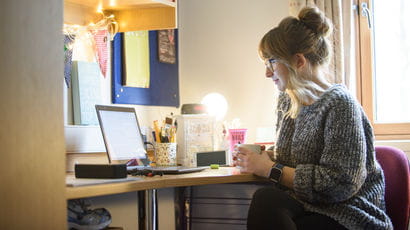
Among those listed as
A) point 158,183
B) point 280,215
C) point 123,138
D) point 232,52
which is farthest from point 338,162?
point 232,52

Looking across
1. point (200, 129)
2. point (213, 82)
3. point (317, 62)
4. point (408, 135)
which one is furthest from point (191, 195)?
point (408, 135)

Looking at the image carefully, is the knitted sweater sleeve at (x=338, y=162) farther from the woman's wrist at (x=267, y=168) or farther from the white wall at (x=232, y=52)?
the white wall at (x=232, y=52)

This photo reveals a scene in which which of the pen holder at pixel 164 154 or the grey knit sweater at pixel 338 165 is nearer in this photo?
the grey knit sweater at pixel 338 165

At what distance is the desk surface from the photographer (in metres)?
1.35

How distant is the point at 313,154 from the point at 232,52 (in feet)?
3.72

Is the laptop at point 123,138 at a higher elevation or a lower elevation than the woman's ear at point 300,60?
lower

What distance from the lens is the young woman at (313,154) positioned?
1.56 meters

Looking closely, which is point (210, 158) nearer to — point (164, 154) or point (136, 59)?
point (164, 154)

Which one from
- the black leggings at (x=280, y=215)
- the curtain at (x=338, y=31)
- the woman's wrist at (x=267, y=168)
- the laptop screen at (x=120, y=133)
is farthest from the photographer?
the curtain at (x=338, y=31)

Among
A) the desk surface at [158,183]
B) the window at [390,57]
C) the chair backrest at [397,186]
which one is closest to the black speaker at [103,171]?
the desk surface at [158,183]

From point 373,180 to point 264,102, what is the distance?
1.08 m

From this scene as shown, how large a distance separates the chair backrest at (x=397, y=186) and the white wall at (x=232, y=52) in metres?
0.93

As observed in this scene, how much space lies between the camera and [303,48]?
1.78m

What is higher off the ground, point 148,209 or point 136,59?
point 136,59
